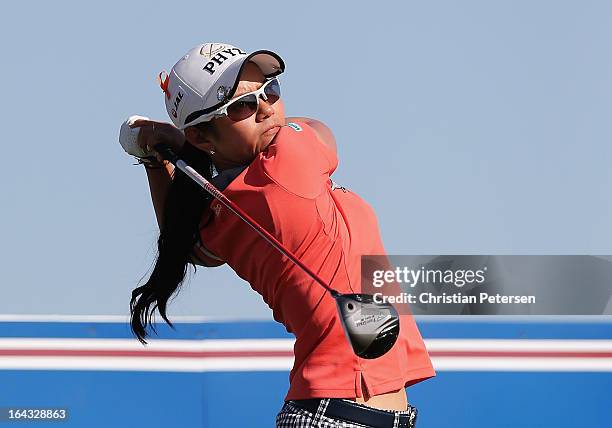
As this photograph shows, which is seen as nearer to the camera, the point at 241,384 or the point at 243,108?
the point at 243,108

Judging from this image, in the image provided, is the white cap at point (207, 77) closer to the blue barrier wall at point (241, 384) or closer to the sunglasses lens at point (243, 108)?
the sunglasses lens at point (243, 108)

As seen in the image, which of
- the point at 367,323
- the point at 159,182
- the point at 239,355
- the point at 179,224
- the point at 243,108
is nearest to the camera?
the point at 367,323

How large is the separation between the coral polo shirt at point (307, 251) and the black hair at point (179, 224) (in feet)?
0.17

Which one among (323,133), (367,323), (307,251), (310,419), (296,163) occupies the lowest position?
(310,419)

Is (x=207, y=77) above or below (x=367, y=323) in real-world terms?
above

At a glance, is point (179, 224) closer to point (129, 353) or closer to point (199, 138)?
point (199, 138)

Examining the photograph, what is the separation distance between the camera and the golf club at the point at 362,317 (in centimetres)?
138

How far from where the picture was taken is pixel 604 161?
3.12 meters

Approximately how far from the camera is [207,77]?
1495 millimetres

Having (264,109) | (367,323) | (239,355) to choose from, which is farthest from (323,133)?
(239,355)

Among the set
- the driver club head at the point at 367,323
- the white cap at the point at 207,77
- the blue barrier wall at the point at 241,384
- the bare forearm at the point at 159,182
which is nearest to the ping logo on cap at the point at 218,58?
the white cap at the point at 207,77

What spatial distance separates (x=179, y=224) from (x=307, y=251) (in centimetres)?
24

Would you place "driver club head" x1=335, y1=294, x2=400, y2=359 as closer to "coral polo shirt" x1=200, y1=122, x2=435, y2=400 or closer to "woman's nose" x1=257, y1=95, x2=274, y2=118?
"coral polo shirt" x1=200, y1=122, x2=435, y2=400

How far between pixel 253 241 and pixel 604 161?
6.25 feet
